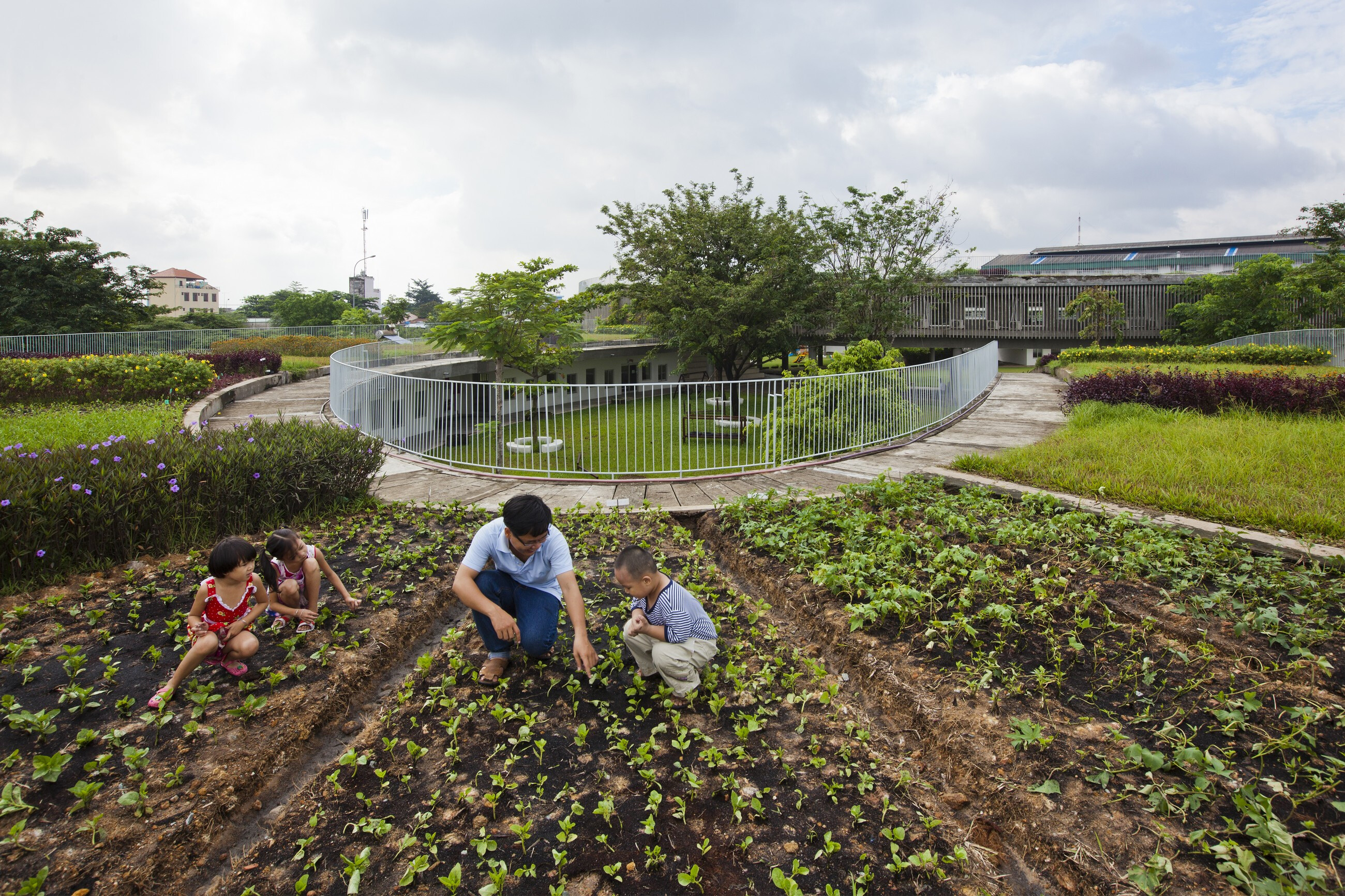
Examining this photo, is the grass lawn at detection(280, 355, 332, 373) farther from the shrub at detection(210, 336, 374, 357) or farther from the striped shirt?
the striped shirt

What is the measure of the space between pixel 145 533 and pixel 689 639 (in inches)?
175

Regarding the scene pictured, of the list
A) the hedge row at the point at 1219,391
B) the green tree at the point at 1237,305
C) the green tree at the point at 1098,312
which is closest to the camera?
the hedge row at the point at 1219,391

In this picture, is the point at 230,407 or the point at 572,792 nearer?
the point at 572,792

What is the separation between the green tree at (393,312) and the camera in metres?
57.8

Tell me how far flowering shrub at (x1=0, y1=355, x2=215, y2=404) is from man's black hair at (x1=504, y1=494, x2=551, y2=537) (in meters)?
15.2

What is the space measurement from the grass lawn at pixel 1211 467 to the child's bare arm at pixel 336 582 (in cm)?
602

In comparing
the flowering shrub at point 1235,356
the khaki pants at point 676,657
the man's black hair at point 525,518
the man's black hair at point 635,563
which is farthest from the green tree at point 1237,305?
the man's black hair at point 525,518


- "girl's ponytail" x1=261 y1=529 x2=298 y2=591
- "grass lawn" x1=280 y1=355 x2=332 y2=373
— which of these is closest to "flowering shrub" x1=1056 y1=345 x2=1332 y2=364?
"girl's ponytail" x1=261 y1=529 x2=298 y2=591

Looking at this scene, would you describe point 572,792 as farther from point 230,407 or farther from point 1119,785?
point 230,407

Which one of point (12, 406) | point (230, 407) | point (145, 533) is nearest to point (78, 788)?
point (145, 533)

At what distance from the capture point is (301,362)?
2428cm

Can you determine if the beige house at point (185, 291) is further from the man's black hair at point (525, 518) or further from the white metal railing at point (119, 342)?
the man's black hair at point (525, 518)

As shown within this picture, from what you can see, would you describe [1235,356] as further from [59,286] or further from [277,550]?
[59,286]

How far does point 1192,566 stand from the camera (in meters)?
4.56
